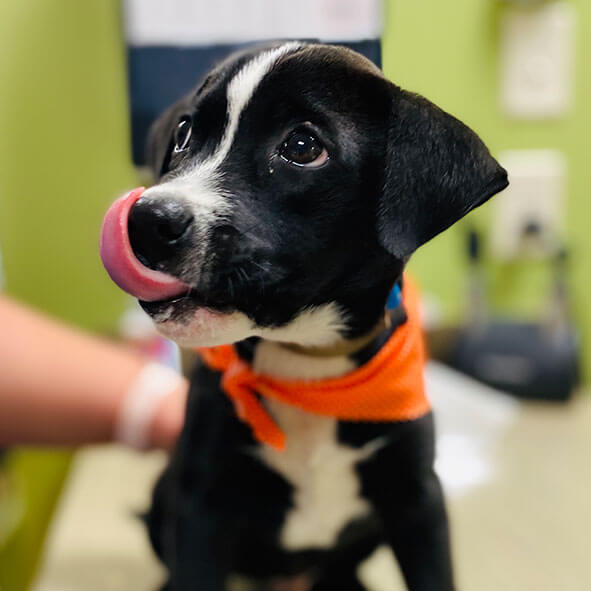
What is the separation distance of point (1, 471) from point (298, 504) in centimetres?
64

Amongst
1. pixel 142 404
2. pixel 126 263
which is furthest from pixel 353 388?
pixel 142 404

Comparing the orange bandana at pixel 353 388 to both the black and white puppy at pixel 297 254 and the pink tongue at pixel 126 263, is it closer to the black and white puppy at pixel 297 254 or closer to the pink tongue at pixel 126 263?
the black and white puppy at pixel 297 254

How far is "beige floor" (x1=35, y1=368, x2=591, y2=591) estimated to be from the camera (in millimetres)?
500

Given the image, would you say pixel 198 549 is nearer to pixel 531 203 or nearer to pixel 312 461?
pixel 312 461

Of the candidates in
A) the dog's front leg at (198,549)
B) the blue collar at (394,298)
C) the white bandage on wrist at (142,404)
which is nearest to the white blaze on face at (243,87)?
the blue collar at (394,298)

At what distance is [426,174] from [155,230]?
12cm

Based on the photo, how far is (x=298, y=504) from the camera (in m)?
0.43

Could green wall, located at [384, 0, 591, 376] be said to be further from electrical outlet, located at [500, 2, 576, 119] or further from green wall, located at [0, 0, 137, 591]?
green wall, located at [0, 0, 137, 591]

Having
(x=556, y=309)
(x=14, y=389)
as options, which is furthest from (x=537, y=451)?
(x=14, y=389)

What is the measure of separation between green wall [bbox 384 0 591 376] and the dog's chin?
114 millimetres

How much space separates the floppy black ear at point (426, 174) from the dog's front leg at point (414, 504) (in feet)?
0.35

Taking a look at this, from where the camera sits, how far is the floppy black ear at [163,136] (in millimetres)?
372

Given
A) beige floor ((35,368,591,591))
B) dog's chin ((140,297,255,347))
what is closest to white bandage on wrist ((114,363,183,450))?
beige floor ((35,368,591,591))

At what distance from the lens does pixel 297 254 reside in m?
0.33
